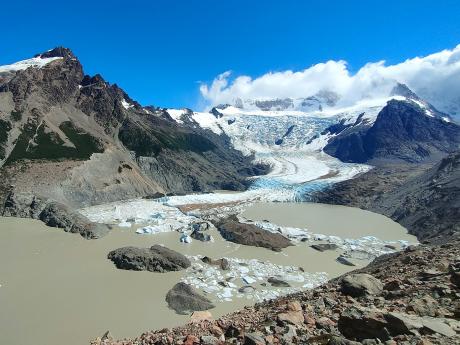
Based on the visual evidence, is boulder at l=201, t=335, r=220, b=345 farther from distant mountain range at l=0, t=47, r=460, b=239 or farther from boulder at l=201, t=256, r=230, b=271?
distant mountain range at l=0, t=47, r=460, b=239

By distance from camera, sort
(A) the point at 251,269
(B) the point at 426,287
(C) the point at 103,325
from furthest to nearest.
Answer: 1. (A) the point at 251,269
2. (C) the point at 103,325
3. (B) the point at 426,287

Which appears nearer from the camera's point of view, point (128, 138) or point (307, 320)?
point (307, 320)

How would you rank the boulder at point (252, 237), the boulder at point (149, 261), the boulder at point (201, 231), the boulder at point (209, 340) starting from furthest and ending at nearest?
the boulder at point (201, 231) → the boulder at point (252, 237) → the boulder at point (149, 261) → the boulder at point (209, 340)

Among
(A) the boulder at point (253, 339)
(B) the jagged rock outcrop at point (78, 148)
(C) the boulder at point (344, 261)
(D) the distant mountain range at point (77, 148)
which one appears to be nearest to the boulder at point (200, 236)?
(C) the boulder at point (344, 261)

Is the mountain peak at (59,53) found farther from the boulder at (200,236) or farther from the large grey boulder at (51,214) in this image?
the boulder at (200,236)

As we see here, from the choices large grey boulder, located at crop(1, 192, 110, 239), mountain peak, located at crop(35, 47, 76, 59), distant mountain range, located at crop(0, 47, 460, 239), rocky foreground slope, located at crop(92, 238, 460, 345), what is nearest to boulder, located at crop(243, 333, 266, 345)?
rocky foreground slope, located at crop(92, 238, 460, 345)

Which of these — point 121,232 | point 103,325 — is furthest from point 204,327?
point 121,232

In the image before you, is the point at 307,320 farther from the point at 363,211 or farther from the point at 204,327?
the point at 363,211
